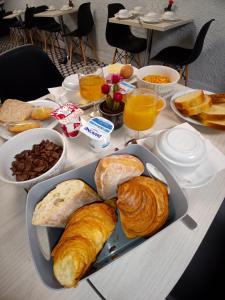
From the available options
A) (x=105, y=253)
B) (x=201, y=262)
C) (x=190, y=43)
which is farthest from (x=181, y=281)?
(x=190, y=43)

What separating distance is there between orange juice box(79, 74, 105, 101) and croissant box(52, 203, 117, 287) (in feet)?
1.58

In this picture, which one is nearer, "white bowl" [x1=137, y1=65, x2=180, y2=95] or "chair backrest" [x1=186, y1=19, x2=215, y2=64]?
"white bowl" [x1=137, y1=65, x2=180, y2=95]

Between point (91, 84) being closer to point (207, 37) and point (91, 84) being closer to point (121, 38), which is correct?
point (207, 37)

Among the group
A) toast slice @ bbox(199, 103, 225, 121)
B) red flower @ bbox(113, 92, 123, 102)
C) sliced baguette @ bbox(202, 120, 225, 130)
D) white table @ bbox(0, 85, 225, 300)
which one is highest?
red flower @ bbox(113, 92, 123, 102)

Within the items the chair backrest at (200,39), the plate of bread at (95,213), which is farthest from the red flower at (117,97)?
the chair backrest at (200,39)

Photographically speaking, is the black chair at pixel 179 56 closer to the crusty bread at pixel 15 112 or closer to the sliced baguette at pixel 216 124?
the sliced baguette at pixel 216 124

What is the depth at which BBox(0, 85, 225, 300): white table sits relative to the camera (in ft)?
1.30

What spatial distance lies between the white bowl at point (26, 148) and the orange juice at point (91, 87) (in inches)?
9.8

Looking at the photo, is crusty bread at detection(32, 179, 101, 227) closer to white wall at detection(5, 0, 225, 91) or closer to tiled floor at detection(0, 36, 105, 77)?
white wall at detection(5, 0, 225, 91)

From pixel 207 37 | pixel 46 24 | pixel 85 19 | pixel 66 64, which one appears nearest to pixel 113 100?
pixel 207 37

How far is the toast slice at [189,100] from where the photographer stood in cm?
72

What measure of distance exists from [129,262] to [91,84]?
0.61 metres

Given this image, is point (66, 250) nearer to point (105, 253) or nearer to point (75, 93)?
point (105, 253)

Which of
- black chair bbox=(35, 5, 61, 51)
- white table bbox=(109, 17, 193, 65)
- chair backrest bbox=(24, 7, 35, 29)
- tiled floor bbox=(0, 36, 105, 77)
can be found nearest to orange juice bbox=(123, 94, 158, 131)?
white table bbox=(109, 17, 193, 65)
